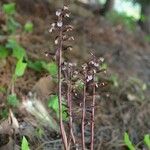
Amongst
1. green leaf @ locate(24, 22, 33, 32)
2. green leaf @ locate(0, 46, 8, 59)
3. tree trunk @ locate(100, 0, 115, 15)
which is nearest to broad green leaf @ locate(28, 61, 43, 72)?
green leaf @ locate(0, 46, 8, 59)

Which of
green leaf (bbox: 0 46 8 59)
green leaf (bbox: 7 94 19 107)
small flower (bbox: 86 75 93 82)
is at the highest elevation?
green leaf (bbox: 0 46 8 59)

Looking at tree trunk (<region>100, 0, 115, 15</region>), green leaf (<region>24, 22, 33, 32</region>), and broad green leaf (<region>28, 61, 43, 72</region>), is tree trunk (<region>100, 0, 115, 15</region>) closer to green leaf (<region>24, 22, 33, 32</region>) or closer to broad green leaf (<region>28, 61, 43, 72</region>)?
green leaf (<region>24, 22, 33, 32</region>)

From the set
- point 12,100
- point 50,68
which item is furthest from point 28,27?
point 12,100

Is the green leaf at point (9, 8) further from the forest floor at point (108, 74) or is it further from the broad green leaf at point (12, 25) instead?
the forest floor at point (108, 74)

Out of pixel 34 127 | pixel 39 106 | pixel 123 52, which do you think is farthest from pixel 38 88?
pixel 123 52

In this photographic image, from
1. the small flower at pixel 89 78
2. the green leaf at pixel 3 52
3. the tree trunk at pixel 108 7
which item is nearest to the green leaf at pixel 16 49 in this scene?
the green leaf at pixel 3 52

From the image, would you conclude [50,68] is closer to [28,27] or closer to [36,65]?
[36,65]
